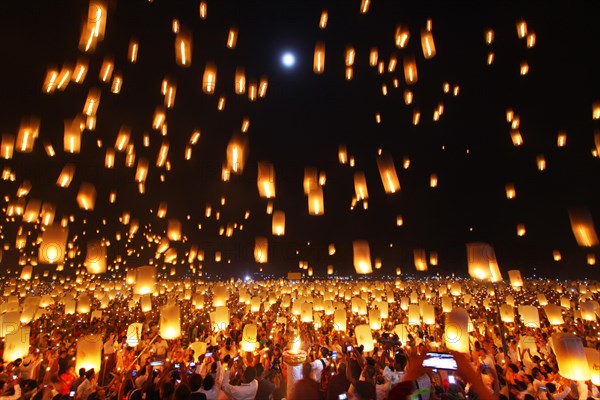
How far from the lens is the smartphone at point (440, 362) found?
16.6ft

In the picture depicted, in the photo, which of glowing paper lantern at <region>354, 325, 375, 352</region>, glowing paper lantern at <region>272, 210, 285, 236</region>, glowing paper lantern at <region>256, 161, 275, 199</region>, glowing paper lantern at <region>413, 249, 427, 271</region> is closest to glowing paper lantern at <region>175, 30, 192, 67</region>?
glowing paper lantern at <region>256, 161, 275, 199</region>

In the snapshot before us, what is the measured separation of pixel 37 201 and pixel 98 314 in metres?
6.82

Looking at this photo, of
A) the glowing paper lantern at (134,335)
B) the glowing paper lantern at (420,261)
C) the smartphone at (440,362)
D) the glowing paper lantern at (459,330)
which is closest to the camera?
the smartphone at (440,362)

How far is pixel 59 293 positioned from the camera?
30125 mm

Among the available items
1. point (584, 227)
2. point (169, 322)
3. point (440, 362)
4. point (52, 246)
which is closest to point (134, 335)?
point (169, 322)

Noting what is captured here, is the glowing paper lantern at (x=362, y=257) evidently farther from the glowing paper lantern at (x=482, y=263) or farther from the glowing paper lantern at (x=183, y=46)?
the glowing paper lantern at (x=183, y=46)

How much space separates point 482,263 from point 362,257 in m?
3.18

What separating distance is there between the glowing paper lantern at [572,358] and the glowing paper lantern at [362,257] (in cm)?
369

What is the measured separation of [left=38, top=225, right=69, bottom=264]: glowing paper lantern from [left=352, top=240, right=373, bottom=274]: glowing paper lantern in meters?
6.13

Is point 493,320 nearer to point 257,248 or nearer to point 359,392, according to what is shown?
point 257,248

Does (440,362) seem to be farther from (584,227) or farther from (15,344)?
(15,344)

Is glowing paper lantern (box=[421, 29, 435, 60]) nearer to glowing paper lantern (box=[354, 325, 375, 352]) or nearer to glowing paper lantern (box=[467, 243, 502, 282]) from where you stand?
glowing paper lantern (box=[467, 243, 502, 282])

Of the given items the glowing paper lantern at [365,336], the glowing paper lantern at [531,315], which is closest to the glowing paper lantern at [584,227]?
the glowing paper lantern at [531,315]

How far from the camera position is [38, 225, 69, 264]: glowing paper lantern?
6430 millimetres
